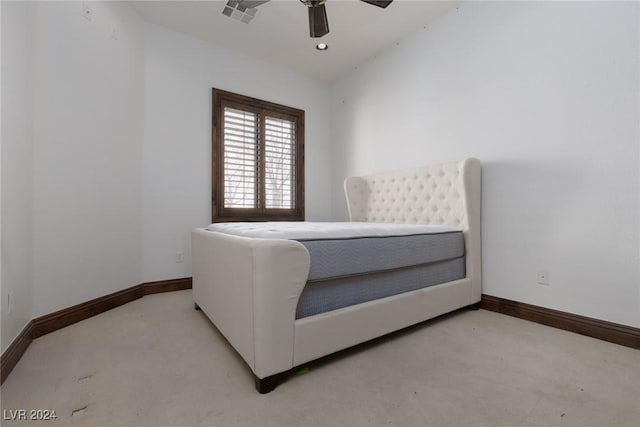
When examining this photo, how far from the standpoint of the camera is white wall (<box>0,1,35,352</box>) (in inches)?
54.3

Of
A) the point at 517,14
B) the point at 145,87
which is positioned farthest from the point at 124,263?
the point at 517,14

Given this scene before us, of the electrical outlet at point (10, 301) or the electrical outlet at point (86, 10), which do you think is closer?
the electrical outlet at point (10, 301)

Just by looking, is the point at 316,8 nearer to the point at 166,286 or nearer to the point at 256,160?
the point at 256,160

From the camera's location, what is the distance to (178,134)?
2922mm

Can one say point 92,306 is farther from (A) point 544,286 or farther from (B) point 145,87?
(A) point 544,286

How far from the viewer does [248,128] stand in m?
3.40

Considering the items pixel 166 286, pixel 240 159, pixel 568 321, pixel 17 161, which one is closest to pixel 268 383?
pixel 17 161

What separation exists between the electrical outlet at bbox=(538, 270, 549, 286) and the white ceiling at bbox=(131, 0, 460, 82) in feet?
8.08

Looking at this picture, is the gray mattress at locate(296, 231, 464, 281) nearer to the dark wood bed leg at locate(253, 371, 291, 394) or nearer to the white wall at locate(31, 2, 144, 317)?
the dark wood bed leg at locate(253, 371, 291, 394)

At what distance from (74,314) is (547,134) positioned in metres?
3.66

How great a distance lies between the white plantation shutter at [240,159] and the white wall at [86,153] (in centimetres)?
90

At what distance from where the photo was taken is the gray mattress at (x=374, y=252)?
132 cm

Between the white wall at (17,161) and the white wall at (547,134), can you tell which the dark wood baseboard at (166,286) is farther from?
the white wall at (547,134)

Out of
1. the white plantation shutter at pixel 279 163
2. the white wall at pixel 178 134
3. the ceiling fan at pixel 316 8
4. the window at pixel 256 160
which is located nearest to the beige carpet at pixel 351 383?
the white wall at pixel 178 134
